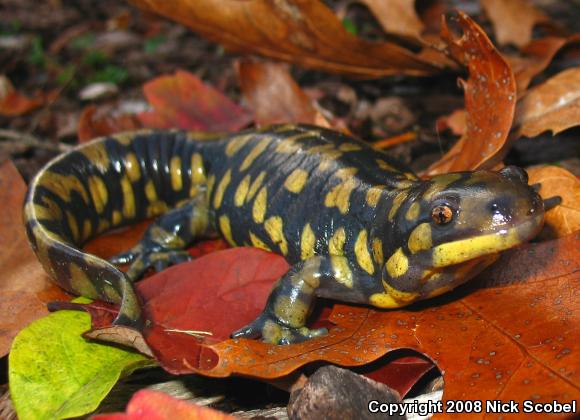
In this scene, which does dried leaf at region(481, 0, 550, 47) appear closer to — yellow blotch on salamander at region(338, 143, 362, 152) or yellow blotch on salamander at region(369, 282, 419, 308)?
yellow blotch on salamander at region(338, 143, 362, 152)

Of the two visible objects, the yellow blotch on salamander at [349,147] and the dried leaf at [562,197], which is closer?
the dried leaf at [562,197]

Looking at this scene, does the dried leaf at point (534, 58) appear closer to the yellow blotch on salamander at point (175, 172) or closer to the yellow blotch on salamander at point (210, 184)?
the yellow blotch on salamander at point (210, 184)

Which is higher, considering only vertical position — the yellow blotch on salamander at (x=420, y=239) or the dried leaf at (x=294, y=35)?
the dried leaf at (x=294, y=35)

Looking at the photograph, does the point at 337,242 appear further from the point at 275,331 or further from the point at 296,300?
the point at 275,331

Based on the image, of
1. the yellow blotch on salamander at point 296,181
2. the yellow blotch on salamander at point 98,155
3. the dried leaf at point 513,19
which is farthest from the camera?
the dried leaf at point 513,19

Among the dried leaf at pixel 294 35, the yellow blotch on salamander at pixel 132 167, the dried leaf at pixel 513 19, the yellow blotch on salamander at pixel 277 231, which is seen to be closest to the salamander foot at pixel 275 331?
the yellow blotch on salamander at pixel 277 231

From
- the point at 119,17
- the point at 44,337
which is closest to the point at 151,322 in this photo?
the point at 44,337
